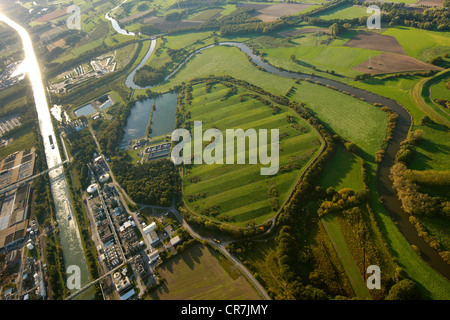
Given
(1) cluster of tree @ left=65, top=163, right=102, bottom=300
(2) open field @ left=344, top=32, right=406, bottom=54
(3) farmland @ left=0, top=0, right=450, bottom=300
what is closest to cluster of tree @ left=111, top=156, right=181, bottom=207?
(3) farmland @ left=0, top=0, right=450, bottom=300

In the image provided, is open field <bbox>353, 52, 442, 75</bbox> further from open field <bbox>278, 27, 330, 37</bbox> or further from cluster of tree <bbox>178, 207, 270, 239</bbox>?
cluster of tree <bbox>178, 207, 270, 239</bbox>

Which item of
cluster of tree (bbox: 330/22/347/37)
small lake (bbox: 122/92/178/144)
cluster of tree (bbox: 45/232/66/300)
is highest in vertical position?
cluster of tree (bbox: 330/22/347/37)

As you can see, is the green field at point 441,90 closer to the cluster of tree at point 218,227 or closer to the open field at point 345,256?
the open field at point 345,256

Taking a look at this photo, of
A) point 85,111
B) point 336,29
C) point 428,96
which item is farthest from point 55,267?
point 336,29

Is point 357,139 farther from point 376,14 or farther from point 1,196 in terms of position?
point 1,196

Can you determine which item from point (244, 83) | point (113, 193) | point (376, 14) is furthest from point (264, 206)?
point (376, 14)

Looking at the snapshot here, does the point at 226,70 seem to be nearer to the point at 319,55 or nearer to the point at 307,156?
the point at 319,55
